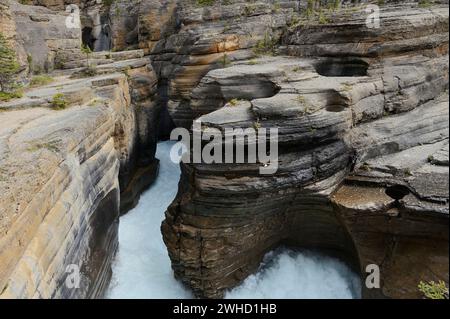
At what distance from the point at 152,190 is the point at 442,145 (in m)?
10.4

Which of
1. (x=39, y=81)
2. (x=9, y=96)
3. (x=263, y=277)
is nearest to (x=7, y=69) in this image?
(x=9, y=96)

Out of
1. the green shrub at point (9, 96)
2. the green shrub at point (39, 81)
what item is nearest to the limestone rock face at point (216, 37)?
the green shrub at point (39, 81)

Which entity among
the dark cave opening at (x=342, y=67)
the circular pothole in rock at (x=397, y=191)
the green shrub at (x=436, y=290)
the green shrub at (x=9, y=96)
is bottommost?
the green shrub at (x=436, y=290)

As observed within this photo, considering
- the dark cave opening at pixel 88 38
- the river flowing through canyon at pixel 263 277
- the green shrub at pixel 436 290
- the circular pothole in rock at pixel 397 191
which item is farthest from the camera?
the dark cave opening at pixel 88 38

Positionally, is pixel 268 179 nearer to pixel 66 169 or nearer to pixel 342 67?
pixel 66 169

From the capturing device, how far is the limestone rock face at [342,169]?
7820 mm

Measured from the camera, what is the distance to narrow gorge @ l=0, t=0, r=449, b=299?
6695 millimetres

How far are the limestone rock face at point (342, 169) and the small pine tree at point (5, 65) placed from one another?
5986 mm

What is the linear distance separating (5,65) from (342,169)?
10.2 m

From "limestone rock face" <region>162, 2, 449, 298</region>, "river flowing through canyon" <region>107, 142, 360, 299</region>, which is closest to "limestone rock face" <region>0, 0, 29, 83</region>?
"limestone rock face" <region>162, 2, 449, 298</region>

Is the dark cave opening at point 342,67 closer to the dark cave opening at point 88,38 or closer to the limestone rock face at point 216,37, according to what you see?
the limestone rock face at point 216,37

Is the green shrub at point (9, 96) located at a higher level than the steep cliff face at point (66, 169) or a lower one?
higher

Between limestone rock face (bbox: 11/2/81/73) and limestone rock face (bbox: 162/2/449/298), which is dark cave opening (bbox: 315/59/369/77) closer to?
limestone rock face (bbox: 162/2/449/298)

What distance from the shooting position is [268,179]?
8.10m
